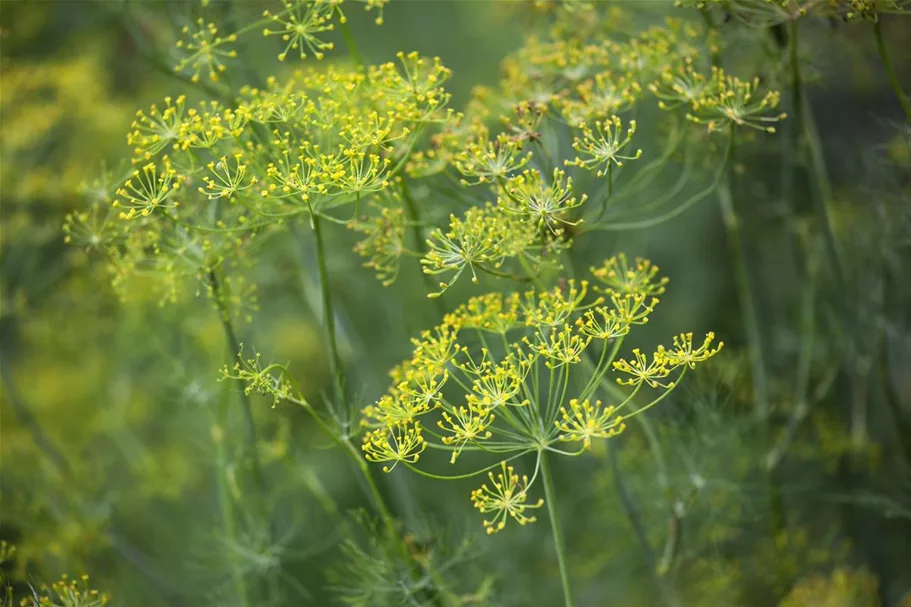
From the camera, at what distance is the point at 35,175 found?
11.6 ft

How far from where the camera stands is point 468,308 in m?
2.15

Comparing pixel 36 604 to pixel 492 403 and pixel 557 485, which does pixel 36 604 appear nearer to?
pixel 492 403

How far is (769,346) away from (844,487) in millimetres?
692

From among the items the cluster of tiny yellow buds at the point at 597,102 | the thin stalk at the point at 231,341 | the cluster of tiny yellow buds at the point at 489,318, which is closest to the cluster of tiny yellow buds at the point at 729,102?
the cluster of tiny yellow buds at the point at 597,102

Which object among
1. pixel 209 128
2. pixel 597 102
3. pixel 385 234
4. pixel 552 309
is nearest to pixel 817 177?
pixel 597 102

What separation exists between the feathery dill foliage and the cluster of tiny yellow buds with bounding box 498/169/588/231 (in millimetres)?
12

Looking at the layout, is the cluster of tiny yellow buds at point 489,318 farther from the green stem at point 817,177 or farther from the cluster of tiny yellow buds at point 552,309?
the green stem at point 817,177

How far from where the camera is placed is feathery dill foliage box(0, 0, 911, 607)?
201cm

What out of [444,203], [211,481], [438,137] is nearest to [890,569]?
[444,203]

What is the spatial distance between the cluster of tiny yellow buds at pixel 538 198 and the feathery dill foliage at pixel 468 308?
0.5 inches

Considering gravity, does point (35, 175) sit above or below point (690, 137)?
above

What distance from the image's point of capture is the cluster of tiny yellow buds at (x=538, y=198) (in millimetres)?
1931

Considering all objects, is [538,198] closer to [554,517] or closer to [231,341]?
[554,517]

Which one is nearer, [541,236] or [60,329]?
[541,236]
